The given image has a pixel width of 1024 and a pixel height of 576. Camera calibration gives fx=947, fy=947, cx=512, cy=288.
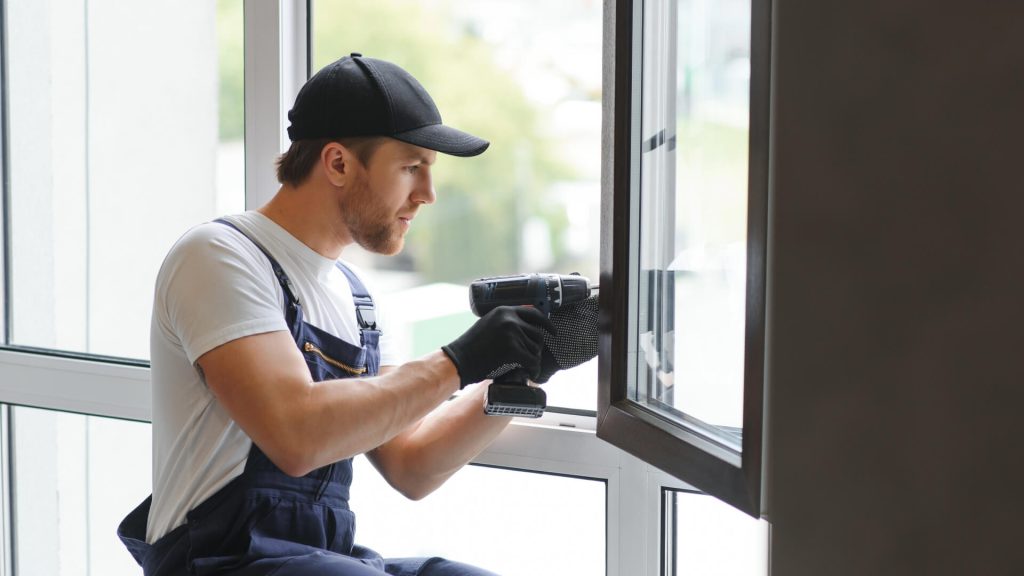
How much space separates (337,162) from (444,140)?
187 mm

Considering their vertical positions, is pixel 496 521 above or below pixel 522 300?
below

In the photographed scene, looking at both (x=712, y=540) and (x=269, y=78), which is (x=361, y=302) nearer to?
(x=269, y=78)

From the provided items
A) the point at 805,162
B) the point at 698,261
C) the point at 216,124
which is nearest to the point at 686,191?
the point at 698,261

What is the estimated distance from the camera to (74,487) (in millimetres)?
2287

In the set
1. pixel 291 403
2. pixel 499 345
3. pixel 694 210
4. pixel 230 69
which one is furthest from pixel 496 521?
pixel 230 69

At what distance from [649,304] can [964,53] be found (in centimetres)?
55

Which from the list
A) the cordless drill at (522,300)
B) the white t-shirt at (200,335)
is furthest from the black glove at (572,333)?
the white t-shirt at (200,335)

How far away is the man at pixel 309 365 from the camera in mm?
1392

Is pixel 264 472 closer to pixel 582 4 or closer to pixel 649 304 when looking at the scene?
pixel 649 304

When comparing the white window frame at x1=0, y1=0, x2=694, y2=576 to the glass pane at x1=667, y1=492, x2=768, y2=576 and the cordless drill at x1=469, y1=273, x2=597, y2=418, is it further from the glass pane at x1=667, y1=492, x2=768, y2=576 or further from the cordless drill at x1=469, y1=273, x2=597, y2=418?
the cordless drill at x1=469, y1=273, x2=597, y2=418

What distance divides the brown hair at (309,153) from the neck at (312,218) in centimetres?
3

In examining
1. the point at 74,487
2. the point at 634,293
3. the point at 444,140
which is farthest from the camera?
the point at 74,487

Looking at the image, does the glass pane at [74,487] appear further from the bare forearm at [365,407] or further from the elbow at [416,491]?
the bare forearm at [365,407]

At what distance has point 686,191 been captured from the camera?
118 cm
